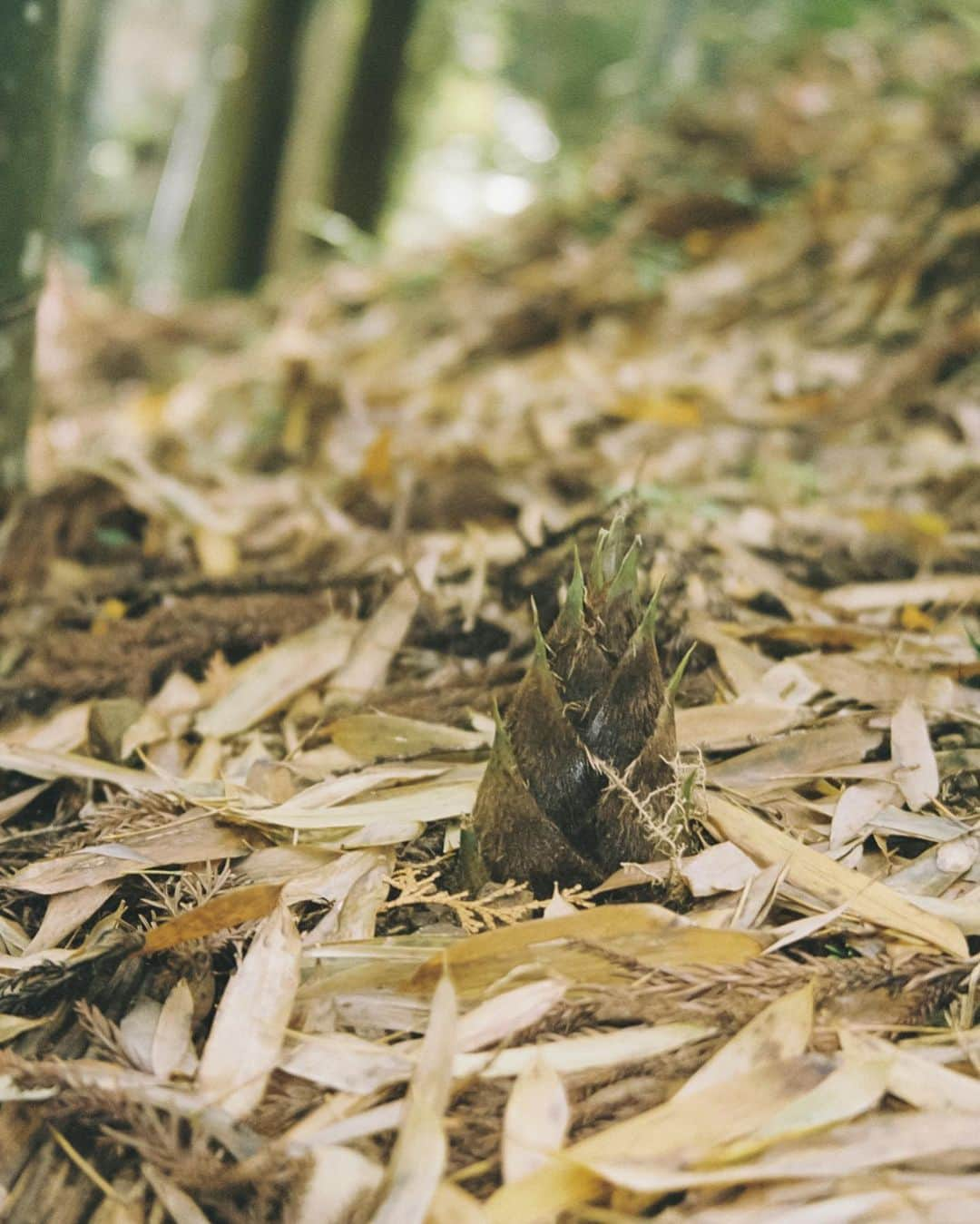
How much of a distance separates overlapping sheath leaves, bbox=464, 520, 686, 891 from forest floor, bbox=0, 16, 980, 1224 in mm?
24

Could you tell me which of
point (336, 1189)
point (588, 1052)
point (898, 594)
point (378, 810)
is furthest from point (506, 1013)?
point (898, 594)

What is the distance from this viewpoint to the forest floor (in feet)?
2.48

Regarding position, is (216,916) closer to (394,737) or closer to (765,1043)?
(394,737)

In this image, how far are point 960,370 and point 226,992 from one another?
2.38 m

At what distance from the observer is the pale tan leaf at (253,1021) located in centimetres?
80

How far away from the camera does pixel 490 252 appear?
410cm

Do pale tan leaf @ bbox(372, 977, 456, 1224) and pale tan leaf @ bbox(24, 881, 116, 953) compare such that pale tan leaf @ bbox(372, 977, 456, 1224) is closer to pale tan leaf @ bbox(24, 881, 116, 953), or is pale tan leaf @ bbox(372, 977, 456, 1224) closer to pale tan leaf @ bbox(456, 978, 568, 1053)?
pale tan leaf @ bbox(456, 978, 568, 1053)

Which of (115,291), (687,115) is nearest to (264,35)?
(687,115)

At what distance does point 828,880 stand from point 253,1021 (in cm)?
56

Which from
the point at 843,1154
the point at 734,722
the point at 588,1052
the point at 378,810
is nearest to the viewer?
the point at 843,1154

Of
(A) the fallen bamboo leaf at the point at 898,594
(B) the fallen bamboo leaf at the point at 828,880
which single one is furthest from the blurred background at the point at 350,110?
(B) the fallen bamboo leaf at the point at 828,880

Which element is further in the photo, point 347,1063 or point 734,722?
point 734,722

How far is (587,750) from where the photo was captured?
931 mm

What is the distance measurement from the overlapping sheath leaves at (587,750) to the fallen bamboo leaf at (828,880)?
0.31ft
